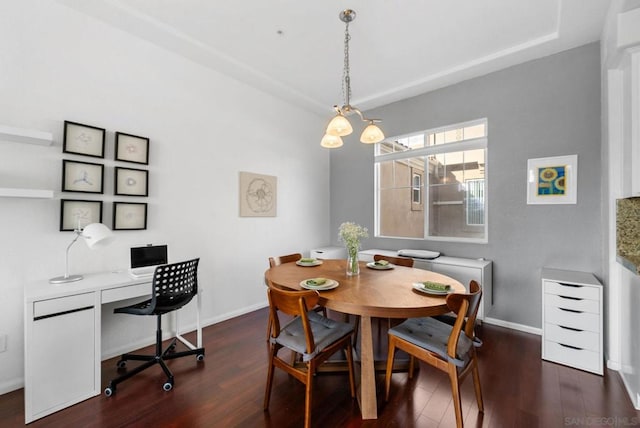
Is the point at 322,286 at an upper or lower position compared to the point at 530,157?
lower

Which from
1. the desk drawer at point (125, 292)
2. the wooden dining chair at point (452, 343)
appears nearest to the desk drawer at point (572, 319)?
the wooden dining chair at point (452, 343)

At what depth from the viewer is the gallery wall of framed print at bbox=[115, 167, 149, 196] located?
100 inches

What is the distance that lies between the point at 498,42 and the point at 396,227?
8.74 feet

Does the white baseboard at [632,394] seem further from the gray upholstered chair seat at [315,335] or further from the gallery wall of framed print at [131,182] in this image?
the gallery wall of framed print at [131,182]

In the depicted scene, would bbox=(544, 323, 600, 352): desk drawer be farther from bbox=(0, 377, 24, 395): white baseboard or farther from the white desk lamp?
bbox=(0, 377, 24, 395): white baseboard

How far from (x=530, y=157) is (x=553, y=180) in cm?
34

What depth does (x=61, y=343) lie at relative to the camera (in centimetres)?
185

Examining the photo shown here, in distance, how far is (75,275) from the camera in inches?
89.0

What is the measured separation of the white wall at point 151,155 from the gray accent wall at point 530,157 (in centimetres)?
248

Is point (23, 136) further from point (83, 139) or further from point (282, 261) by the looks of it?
point (282, 261)

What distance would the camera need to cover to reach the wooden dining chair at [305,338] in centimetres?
163

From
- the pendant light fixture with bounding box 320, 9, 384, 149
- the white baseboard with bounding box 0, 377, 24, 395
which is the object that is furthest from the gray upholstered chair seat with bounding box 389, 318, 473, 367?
the white baseboard with bounding box 0, 377, 24, 395

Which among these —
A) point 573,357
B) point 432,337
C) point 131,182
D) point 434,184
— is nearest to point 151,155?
point 131,182

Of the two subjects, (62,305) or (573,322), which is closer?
(62,305)
